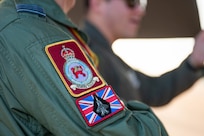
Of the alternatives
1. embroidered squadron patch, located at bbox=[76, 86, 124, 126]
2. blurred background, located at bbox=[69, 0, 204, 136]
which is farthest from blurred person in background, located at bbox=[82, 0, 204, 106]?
embroidered squadron patch, located at bbox=[76, 86, 124, 126]

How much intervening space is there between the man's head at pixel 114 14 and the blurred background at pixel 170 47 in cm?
11

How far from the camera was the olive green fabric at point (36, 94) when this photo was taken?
67 centimetres

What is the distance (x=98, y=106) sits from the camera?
0.68 metres

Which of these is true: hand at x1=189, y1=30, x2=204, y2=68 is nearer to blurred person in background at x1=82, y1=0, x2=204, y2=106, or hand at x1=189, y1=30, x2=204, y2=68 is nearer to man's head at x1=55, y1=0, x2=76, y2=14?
blurred person in background at x1=82, y1=0, x2=204, y2=106

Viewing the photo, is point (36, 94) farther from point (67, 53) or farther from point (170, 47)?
point (170, 47)

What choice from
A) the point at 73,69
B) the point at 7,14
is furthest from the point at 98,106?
the point at 7,14

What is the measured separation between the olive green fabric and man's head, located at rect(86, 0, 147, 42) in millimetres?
1003

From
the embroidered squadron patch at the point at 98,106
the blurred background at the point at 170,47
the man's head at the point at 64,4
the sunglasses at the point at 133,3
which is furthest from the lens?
the blurred background at the point at 170,47

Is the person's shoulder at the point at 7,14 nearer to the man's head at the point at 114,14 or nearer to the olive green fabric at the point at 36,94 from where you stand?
the olive green fabric at the point at 36,94

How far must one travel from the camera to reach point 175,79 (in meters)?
1.40

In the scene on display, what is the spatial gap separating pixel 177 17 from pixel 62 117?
167 centimetres

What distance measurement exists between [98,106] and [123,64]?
1.01 m

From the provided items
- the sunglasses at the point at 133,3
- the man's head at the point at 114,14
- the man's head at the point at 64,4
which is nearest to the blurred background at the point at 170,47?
the man's head at the point at 114,14

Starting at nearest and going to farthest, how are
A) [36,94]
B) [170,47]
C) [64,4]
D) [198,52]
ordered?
[36,94] < [64,4] < [198,52] < [170,47]
